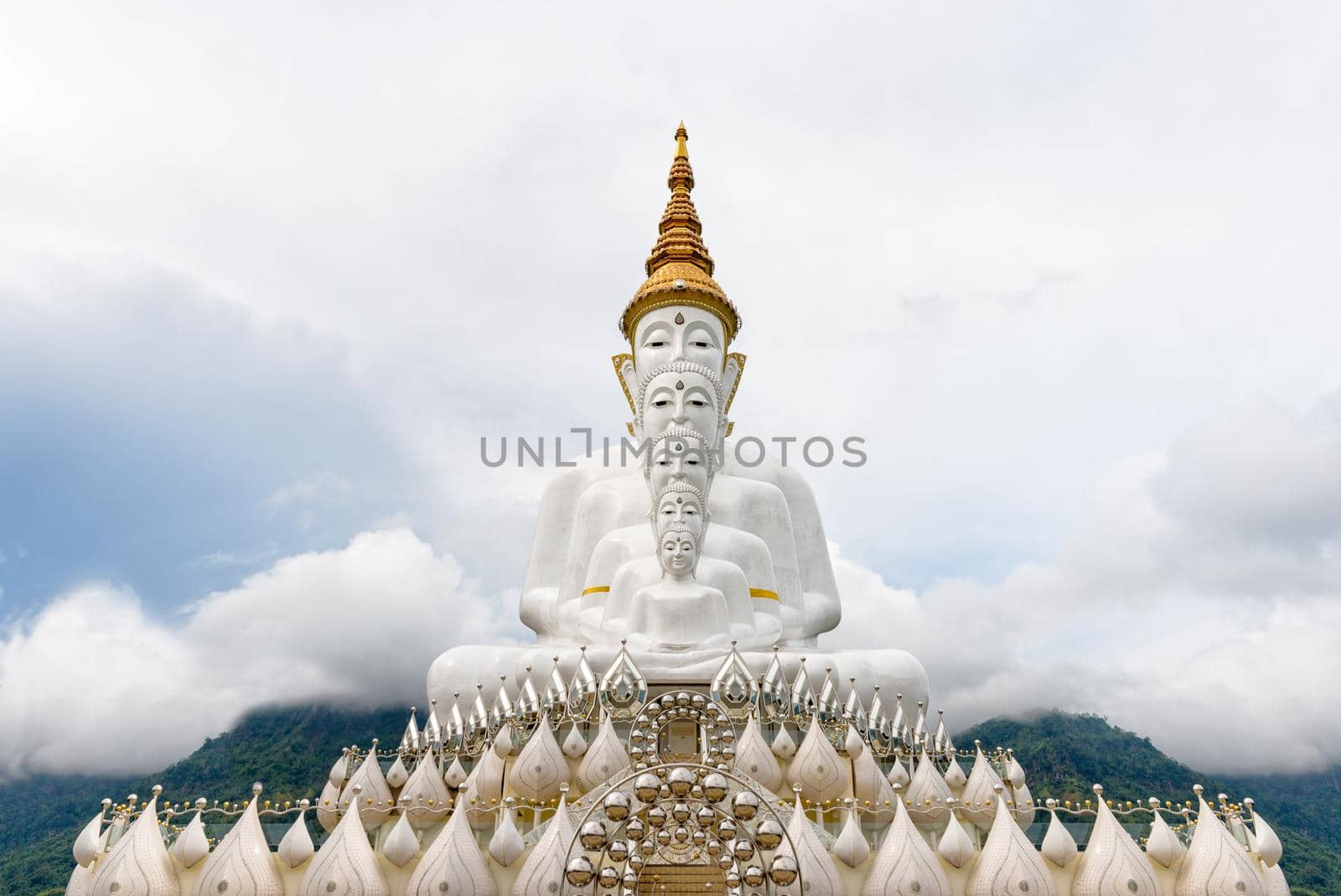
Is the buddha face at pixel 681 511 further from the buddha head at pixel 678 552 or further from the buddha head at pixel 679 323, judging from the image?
the buddha head at pixel 679 323

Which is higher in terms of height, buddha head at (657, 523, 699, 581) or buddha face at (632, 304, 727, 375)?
buddha face at (632, 304, 727, 375)

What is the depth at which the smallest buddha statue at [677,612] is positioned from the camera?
8.49 metres

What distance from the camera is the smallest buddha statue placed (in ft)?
27.9

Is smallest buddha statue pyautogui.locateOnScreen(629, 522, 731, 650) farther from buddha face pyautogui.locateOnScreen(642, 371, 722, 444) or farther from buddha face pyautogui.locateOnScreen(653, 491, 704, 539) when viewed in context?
buddha face pyautogui.locateOnScreen(642, 371, 722, 444)

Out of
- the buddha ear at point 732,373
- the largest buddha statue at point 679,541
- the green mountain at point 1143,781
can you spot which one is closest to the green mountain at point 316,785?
the green mountain at point 1143,781

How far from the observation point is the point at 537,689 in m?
8.44

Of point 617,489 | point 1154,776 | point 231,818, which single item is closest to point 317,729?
point 617,489

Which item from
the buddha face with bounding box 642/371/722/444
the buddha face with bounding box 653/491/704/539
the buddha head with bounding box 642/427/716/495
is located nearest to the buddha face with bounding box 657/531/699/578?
the buddha face with bounding box 653/491/704/539

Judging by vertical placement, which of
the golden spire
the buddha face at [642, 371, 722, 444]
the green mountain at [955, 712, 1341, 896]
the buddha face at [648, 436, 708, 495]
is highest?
the golden spire

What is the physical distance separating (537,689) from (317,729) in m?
16.8

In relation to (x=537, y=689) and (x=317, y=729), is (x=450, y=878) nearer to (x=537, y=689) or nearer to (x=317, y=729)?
(x=537, y=689)

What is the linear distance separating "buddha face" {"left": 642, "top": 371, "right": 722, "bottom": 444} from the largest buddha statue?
17 millimetres

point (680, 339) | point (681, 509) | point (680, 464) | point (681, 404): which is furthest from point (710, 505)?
point (680, 339)

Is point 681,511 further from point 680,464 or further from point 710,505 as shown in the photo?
point 710,505
